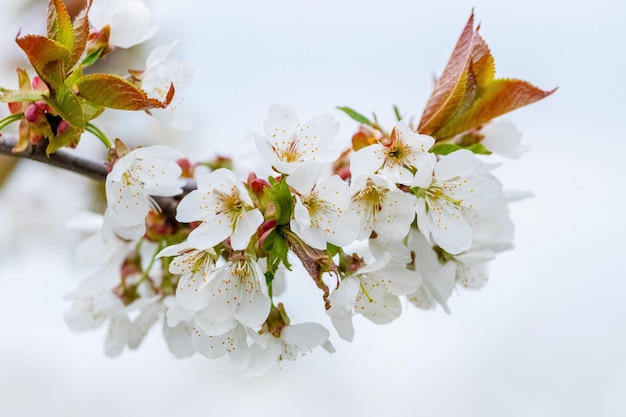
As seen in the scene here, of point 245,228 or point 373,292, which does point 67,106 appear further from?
→ point 373,292

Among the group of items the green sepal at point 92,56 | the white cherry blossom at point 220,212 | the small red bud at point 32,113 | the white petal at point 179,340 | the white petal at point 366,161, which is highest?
the white petal at point 366,161

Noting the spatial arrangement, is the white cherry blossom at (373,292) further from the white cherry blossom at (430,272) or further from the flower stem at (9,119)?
the flower stem at (9,119)

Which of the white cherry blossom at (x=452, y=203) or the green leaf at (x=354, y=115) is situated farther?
the green leaf at (x=354, y=115)

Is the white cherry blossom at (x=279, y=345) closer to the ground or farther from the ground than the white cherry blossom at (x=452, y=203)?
closer to the ground

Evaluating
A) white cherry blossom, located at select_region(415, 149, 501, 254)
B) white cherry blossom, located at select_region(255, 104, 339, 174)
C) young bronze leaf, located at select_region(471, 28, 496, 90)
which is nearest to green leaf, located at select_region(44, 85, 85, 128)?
white cherry blossom, located at select_region(255, 104, 339, 174)

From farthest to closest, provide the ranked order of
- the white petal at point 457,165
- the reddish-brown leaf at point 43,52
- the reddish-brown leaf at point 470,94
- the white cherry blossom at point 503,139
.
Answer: the white cherry blossom at point 503,139 < the reddish-brown leaf at point 470,94 < the white petal at point 457,165 < the reddish-brown leaf at point 43,52

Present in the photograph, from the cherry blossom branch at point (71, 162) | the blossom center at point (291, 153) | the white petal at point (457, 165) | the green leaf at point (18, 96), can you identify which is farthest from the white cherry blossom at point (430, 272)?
the green leaf at point (18, 96)

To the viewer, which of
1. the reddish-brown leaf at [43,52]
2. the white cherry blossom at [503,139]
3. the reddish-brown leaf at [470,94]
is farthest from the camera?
the white cherry blossom at [503,139]
